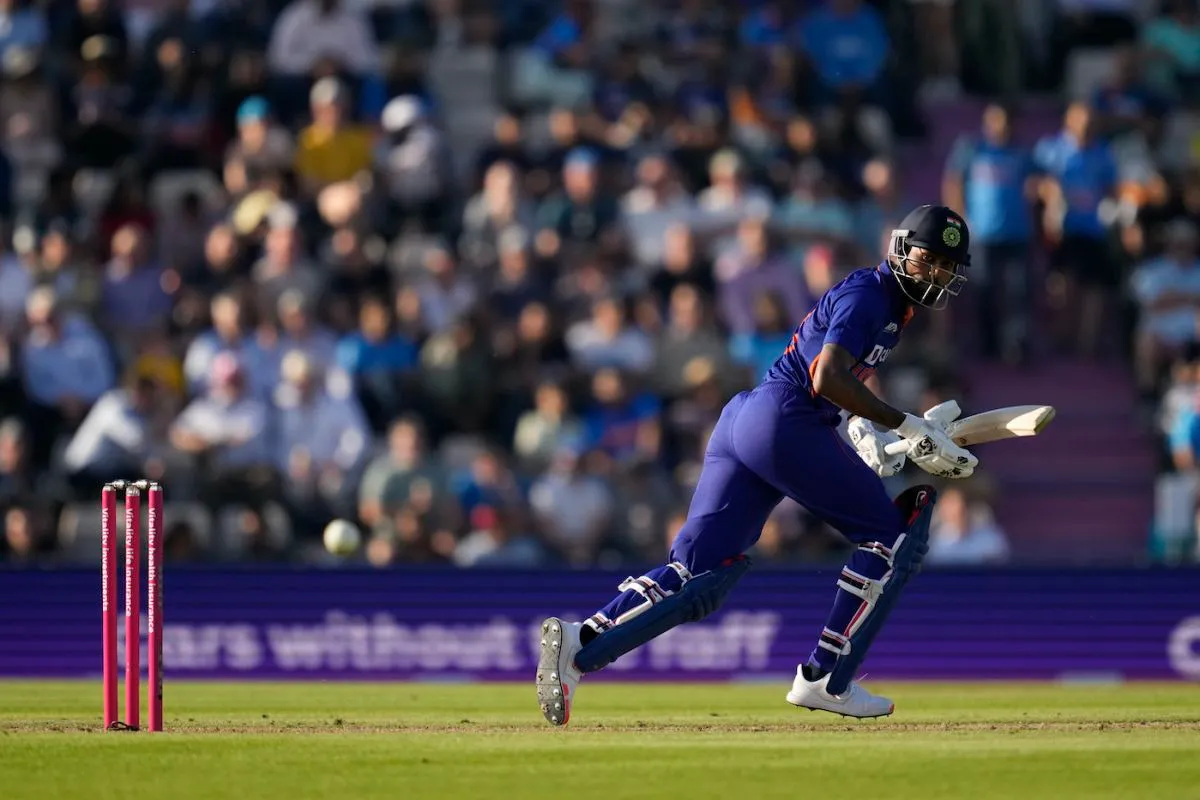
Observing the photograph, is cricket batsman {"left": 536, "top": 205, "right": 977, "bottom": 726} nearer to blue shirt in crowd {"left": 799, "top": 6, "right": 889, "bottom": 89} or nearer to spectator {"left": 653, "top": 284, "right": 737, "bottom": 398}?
spectator {"left": 653, "top": 284, "right": 737, "bottom": 398}

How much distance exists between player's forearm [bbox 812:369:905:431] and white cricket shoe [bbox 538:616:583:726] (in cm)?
156

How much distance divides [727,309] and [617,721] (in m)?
7.60

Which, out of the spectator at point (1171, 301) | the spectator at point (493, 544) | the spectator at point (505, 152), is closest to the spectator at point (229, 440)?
the spectator at point (493, 544)

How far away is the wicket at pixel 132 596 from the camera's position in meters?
9.38

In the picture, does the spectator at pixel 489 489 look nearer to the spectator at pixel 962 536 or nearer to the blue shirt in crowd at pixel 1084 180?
the spectator at pixel 962 536

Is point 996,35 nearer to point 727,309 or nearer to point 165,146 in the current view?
point 727,309

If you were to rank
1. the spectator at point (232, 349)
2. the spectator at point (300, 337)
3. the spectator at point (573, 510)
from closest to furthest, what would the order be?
the spectator at point (573, 510)
the spectator at point (232, 349)
the spectator at point (300, 337)

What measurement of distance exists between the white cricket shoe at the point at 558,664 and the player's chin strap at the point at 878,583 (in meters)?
1.22

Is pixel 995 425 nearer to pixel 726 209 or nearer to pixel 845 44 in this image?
pixel 726 209

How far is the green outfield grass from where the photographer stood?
811cm

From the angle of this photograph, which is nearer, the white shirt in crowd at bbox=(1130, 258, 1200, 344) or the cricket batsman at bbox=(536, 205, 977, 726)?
the cricket batsman at bbox=(536, 205, 977, 726)

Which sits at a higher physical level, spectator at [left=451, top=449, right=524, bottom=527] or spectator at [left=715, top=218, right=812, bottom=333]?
spectator at [left=715, top=218, right=812, bottom=333]

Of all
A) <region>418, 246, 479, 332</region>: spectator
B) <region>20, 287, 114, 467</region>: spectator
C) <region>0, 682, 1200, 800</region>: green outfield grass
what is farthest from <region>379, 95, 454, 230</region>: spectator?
<region>0, 682, 1200, 800</region>: green outfield grass

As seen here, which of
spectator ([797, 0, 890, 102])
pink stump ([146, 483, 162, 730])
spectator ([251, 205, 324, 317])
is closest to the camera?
pink stump ([146, 483, 162, 730])
